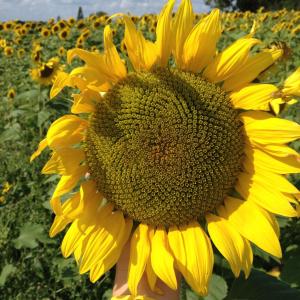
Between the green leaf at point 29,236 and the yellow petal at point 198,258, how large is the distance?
204cm

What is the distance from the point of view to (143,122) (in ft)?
5.01

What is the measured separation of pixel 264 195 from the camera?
1.51 m

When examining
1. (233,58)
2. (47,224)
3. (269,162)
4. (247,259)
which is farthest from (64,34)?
(247,259)

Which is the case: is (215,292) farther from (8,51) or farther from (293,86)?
(8,51)

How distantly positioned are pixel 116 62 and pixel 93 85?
0.11m

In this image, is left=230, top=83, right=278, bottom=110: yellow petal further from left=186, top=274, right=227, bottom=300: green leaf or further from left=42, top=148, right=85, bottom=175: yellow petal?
left=186, top=274, right=227, bottom=300: green leaf

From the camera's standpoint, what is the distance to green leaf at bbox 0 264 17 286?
322cm

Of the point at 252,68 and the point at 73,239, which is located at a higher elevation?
the point at 252,68

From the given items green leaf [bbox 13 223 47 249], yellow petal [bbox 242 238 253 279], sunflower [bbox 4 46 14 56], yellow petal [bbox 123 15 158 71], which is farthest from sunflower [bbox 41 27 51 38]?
yellow petal [bbox 242 238 253 279]

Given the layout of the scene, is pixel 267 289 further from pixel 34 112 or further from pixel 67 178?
pixel 34 112

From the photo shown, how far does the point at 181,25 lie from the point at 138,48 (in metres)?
0.16

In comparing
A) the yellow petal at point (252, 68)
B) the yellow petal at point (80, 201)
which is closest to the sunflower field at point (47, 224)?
the yellow petal at point (252, 68)

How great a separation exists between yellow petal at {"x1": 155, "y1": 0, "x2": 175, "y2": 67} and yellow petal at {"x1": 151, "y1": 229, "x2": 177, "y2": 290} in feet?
2.04

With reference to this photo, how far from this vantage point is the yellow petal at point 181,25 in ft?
4.89
